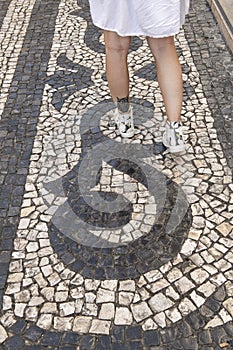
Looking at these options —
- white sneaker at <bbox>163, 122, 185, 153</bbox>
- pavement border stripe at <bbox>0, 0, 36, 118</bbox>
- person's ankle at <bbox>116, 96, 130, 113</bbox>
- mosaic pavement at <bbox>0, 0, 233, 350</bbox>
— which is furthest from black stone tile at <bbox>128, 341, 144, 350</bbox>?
pavement border stripe at <bbox>0, 0, 36, 118</bbox>

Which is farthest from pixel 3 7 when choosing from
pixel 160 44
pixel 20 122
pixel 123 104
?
pixel 160 44

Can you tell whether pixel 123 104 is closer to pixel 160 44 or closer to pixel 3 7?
pixel 160 44

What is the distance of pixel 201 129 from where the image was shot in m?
3.16

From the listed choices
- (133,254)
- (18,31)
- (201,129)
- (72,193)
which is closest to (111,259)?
(133,254)

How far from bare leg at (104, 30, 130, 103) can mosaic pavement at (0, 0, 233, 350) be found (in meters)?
0.32

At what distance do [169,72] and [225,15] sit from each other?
1.79 m

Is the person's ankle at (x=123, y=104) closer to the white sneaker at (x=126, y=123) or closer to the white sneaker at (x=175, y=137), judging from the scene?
the white sneaker at (x=126, y=123)

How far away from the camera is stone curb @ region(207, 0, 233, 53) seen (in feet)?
13.1

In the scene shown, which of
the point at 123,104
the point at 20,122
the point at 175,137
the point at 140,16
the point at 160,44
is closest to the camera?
the point at 140,16

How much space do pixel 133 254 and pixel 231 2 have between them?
9.96 ft

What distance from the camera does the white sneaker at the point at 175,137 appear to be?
2.95 metres

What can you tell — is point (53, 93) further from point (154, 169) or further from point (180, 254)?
point (180, 254)

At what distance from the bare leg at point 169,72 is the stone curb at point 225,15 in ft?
4.26

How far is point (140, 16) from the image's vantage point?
2582 mm
